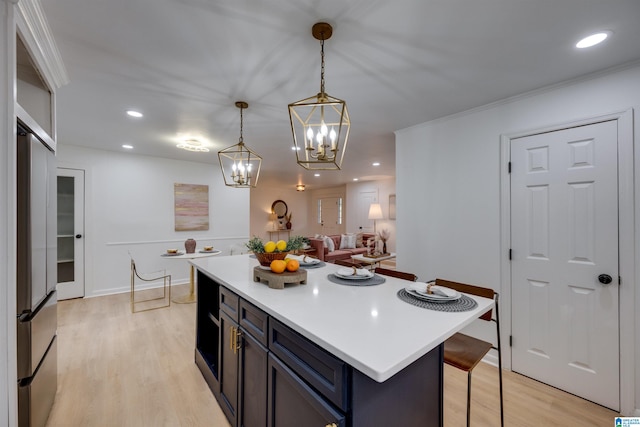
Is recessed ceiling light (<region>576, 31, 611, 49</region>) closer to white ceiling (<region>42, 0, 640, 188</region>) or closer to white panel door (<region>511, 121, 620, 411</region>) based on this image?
white ceiling (<region>42, 0, 640, 188</region>)

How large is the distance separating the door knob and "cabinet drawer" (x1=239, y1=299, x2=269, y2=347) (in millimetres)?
2350

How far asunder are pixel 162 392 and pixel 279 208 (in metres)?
7.77

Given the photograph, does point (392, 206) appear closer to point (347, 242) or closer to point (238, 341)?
point (347, 242)

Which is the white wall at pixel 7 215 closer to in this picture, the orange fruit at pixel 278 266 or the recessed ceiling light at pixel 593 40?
the orange fruit at pixel 278 266

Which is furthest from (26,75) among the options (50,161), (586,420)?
(586,420)

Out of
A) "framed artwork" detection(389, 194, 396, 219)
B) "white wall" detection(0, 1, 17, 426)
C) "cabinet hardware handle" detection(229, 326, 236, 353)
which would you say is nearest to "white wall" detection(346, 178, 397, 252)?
"framed artwork" detection(389, 194, 396, 219)

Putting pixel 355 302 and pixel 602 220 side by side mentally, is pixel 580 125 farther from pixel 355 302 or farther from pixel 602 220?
pixel 355 302

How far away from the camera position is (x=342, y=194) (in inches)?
357

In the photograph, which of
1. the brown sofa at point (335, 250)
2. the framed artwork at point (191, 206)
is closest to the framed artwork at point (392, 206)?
the brown sofa at point (335, 250)

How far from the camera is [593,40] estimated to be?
156 cm

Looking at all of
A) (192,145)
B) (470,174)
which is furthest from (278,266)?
(192,145)

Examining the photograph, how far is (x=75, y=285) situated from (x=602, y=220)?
641 centimetres

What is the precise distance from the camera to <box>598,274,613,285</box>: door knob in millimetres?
1868

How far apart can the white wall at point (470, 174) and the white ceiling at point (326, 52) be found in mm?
157
